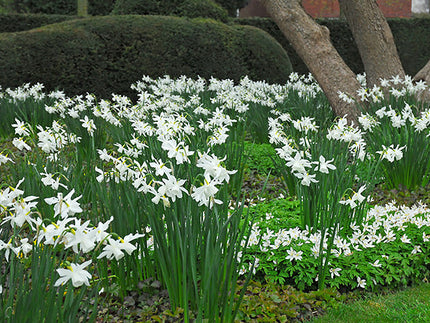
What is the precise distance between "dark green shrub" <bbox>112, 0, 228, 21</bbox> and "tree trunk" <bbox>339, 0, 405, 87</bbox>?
4107 mm

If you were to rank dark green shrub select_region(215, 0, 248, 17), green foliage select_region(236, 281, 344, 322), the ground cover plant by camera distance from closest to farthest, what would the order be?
the ground cover plant, green foliage select_region(236, 281, 344, 322), dark green shrub select_region(215, 0, 248, 17)

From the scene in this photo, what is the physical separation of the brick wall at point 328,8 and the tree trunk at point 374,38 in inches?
690

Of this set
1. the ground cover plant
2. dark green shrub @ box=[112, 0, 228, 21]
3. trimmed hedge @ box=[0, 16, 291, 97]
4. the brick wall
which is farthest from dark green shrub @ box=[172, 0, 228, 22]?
the brick wall

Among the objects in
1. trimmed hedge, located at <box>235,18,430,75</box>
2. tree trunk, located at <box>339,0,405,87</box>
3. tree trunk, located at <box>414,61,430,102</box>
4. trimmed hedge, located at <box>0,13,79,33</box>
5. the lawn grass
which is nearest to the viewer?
the lawn grass

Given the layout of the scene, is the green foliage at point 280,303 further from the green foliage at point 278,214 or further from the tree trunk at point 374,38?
the tree trunk at point 374,38

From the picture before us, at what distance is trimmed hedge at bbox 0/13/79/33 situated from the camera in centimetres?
1246

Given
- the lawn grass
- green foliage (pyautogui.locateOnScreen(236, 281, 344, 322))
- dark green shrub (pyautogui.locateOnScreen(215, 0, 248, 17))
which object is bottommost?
the lawn grass

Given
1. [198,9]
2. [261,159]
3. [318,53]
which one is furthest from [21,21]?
[261,159]

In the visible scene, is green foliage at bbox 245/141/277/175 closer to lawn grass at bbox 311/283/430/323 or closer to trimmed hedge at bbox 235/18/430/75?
lawn grass at bbox 311/283/430/323

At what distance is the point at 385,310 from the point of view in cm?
276

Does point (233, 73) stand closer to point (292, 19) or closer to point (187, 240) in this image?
point (292, 19)

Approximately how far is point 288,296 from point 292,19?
419cm

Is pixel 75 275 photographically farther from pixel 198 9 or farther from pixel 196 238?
pixel 198 9

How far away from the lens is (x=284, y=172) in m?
4.09
